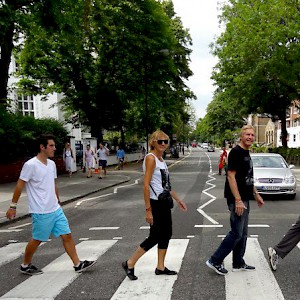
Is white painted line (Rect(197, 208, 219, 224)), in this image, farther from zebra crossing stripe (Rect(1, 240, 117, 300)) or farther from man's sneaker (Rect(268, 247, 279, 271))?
man's sneaker (Rect(268, 247, 279, 271))

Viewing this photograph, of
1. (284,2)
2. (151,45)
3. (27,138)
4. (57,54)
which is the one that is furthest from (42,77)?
(284,2)

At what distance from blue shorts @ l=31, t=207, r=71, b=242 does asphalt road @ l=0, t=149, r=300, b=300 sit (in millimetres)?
552

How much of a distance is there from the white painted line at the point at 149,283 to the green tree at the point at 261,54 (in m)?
23.6

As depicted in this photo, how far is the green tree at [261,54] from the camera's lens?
25688 millimetres

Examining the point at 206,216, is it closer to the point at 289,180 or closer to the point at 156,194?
the point at 289,180

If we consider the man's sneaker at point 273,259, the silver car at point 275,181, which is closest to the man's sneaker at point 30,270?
the man's sneaker at point 273,259

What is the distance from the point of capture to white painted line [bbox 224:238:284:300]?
379cm

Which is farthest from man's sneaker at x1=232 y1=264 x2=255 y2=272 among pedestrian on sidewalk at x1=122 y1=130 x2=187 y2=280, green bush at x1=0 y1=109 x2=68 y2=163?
green bush at x1=0 y1=109 x2=68 y2=163

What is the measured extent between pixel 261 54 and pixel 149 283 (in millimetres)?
26057

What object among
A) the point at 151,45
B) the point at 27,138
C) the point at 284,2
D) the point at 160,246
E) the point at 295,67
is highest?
the point at 284,2

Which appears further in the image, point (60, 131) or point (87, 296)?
point (60, 131)

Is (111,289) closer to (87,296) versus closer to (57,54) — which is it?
(87,296)

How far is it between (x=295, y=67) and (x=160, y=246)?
24.2 metres

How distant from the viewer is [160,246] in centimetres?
431
